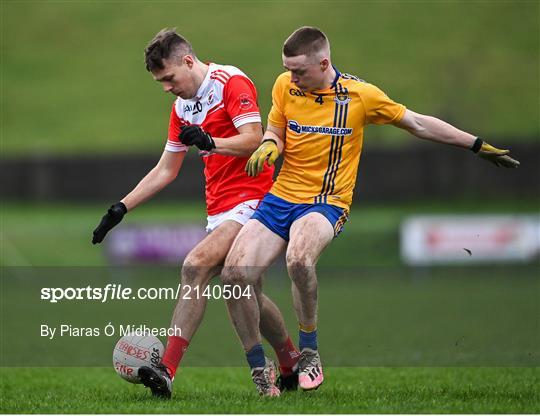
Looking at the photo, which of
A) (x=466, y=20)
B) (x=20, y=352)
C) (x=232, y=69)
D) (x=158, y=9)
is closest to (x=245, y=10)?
(x=158, y=9)

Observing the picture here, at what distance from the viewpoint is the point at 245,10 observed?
48.2m

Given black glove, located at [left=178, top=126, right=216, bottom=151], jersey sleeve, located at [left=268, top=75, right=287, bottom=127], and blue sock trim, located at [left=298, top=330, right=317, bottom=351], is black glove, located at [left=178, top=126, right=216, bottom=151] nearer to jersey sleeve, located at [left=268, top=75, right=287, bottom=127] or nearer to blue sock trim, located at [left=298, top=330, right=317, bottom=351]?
jersey sleeve, located at [left=268, top=75, right=287, bottom=127]

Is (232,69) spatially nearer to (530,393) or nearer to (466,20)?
(530,393)

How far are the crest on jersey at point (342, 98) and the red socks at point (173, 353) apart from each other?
2010 mm

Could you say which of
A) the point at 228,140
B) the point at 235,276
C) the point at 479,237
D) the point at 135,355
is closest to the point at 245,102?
the point at 228,140

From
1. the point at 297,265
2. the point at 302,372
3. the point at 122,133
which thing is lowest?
the point at 122,133

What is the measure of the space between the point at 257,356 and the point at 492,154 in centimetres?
222

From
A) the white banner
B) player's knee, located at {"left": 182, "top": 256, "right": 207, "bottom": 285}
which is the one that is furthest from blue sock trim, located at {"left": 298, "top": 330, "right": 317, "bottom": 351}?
the white banner

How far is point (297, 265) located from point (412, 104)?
30.8m

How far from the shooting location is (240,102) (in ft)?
25.5

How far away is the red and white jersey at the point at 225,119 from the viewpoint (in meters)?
7.79

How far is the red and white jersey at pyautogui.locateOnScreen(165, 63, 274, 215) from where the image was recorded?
779 centimetres

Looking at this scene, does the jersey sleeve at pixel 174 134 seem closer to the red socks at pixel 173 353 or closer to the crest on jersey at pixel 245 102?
the crest on jersey at pixel 245 102

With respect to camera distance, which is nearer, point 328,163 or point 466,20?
point 328,163
